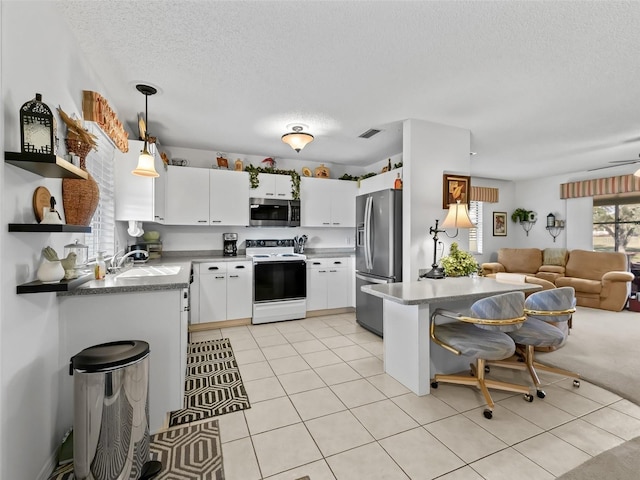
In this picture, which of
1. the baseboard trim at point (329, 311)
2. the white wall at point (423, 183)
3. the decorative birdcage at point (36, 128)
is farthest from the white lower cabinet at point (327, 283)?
the decorative birdcage at point (36, 128)

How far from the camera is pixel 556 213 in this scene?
21.8 feet

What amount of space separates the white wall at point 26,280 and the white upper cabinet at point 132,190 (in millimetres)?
1356

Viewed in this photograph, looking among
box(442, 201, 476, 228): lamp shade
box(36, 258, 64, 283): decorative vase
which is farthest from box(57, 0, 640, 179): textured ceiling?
box(36, 258, 64, 283): decorative vase

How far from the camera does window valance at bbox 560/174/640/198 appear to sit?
5.48 metres

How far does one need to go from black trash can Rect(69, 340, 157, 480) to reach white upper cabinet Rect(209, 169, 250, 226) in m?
3.05

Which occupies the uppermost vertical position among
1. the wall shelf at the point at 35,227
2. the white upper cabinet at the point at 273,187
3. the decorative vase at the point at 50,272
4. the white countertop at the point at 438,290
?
the white upper cabinet at the point at 273,187

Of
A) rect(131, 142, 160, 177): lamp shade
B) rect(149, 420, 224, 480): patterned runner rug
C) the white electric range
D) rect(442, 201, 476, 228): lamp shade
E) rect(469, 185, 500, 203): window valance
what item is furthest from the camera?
rect(469, 185, 500, 203): window valance

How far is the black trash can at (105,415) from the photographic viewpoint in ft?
4.88

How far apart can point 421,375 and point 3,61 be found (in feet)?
10.0

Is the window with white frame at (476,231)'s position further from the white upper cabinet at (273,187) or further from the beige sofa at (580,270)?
the white upper cabinet at (273,187)

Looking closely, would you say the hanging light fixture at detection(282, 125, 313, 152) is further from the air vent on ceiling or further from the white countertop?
the white countertop

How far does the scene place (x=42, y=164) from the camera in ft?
4.63

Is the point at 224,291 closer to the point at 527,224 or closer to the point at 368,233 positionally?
the point at 368,233

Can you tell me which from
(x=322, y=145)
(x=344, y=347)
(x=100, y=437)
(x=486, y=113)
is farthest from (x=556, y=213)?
(x=100, y=437)
